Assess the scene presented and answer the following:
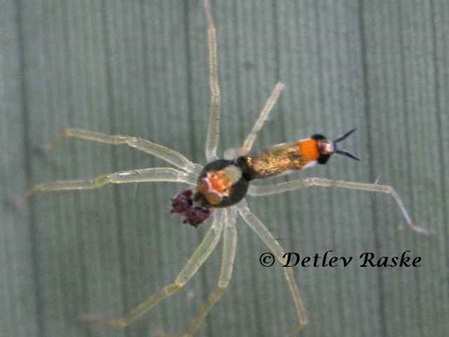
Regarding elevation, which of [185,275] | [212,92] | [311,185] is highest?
[212,92]

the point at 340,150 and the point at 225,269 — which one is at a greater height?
the point at 340,150

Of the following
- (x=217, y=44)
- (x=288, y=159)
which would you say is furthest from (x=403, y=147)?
(x=217, y=44)

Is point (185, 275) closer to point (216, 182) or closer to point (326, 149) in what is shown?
point (216, 182)

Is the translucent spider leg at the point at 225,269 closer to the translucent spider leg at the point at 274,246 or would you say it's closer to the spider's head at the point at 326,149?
the translucent spider leg at the point at 274,246

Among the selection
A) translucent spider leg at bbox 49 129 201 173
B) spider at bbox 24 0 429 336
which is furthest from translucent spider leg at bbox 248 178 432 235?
translucent spider leg at bbox 49 129 201 173

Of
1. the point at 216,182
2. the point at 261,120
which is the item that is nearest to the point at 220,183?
the point at 216,182

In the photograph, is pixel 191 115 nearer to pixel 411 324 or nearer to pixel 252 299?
pixel 252 299

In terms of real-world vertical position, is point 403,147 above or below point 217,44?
below
